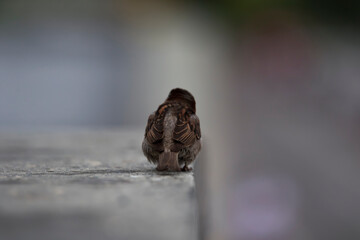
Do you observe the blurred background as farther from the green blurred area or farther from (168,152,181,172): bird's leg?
(168,152,181,172): bird's leg

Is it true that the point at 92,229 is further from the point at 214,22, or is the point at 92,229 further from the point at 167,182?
the point at 214,22

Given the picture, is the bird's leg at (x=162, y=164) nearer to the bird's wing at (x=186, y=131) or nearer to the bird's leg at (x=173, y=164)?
the bird's leg at (x=173, y=164)

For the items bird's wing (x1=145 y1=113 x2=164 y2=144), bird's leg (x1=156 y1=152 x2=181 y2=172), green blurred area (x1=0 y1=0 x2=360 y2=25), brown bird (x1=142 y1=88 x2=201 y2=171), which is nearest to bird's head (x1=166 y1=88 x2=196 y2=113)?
→ brown bird (x1=142 y1=88 x2=201 y2=171)

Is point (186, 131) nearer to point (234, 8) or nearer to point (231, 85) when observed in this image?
point (231, 85)

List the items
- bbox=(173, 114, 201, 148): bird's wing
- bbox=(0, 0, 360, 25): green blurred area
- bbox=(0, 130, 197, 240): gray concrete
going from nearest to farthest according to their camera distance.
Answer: bbox=(0, 130, 197, 240): gray concrete, bbox=(173, 114, 201, 148): bird's wing, bbox=(0, 0, 360, 25): green blurred area

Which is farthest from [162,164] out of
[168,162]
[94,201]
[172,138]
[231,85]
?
[231,85]

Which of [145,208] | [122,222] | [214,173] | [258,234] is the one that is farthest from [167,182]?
[214,173]

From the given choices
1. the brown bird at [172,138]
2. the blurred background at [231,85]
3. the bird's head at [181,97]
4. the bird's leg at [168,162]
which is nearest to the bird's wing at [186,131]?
the brown bird at [172,138]
